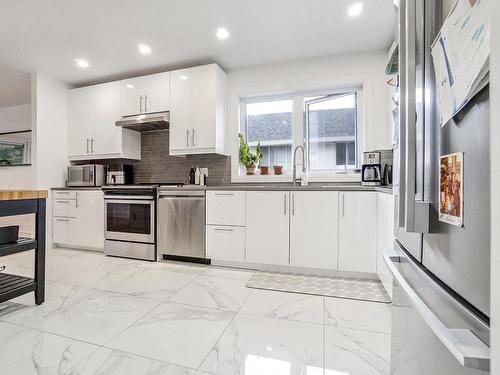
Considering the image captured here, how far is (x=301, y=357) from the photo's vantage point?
1343 millimetres

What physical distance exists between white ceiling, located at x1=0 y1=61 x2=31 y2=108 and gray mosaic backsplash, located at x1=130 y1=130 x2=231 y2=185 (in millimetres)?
1914

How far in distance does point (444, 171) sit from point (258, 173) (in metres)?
2.93

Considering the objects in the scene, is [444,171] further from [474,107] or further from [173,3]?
[173,3]

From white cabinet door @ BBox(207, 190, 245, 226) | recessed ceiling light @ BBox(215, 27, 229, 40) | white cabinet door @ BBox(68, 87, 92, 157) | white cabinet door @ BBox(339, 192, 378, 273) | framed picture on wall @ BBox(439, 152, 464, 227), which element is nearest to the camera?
framed picture on wall @ BBox(439, 152, 464, 227)

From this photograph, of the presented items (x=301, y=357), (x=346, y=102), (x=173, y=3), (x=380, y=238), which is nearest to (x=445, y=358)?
(x=301, y=357)

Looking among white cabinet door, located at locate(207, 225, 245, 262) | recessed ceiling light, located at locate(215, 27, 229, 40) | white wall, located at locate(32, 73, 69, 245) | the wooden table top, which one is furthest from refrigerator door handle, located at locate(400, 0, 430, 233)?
white wall, located at locate(32, 73, 69, 245)

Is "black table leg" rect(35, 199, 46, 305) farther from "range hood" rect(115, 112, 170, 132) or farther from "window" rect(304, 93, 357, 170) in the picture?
"window" rect(304, 93, 357, 170)

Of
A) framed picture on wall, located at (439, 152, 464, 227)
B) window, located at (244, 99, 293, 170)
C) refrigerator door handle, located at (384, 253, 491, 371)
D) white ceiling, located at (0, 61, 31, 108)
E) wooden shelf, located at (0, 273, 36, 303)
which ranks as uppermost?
white ceiling, located at (0, 61, 31, 108)

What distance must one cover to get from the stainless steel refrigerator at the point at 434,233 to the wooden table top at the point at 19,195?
217 centimetres

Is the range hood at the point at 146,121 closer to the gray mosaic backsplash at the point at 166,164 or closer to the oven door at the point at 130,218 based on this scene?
the gray mosaic backsplash at the point at 166,164

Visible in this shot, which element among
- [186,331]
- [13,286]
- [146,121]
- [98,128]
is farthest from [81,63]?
[186,331]

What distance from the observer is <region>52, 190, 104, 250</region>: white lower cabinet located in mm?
3463

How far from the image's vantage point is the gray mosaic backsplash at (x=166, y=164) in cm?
357

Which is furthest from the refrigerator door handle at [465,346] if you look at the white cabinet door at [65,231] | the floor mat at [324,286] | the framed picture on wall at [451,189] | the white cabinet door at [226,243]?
the white cabinet door at [65,231]
